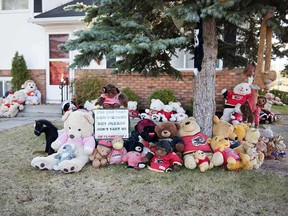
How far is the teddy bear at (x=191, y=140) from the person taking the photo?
166 inches

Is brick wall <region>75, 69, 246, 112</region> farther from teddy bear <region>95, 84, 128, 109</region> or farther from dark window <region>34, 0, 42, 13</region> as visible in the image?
teddy bear <region>95, 84, 128, 109</region>

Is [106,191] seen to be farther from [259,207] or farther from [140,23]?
[140,23]

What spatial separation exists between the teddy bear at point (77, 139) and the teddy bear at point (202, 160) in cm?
149

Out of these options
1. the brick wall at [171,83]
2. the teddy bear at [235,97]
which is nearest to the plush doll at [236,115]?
the teddy bear at [235,97]

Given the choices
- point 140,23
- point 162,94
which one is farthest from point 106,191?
point 162,94

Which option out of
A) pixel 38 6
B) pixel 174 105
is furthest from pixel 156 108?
pixel 38 6

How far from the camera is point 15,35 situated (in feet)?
35.6

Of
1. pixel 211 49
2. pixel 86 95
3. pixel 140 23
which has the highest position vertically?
pixel 140 23

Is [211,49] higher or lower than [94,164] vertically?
higher

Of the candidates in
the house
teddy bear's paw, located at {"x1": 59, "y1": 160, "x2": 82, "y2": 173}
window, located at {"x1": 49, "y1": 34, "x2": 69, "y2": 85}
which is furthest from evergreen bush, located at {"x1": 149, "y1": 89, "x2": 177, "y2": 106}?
teddy bear's paw, located at {"x1": 59, "y1": 160, "x2": 82, "y2": 173}

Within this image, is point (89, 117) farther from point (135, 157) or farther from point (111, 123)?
point (135, 157)

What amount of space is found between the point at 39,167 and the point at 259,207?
288 cm

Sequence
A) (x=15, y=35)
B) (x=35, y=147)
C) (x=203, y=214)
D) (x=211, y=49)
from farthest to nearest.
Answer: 1. (x=15, y=35)
2. (x=35, y=147)
3. (x=211, y=49)
4. (x=203, y=214)

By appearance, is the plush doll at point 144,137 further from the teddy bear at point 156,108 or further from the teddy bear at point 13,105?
the teddy bear at point 13,105
